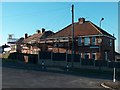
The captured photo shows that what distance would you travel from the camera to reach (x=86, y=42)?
54500 mm

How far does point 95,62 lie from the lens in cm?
4478

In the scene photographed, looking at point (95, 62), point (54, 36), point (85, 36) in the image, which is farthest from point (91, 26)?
point (95, 62)

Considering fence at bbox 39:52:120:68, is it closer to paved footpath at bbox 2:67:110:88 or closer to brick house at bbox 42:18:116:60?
brick house at bbox 42:18:116:60

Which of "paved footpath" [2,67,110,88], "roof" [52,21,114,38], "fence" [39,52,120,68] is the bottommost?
"paved footpath" [2,67,110,88]

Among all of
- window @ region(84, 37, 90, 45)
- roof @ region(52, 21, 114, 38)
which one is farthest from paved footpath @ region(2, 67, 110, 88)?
roof @ region(52, 21, 114, 38)

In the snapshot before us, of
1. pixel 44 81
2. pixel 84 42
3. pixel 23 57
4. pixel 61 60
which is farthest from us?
pixel 84 42

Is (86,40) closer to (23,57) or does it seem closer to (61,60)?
(61,60)

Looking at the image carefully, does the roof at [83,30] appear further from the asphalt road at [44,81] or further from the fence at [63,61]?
the asphalt road at [44,81]

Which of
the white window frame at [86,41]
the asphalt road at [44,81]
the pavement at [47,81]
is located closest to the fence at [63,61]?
the white window frame at [86,41]

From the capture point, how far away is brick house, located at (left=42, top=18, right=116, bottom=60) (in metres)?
53.1

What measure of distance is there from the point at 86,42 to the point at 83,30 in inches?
137

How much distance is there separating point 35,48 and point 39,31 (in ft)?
50.1

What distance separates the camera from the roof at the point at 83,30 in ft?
181

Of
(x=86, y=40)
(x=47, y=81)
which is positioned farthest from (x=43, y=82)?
(x=86, y=40)
